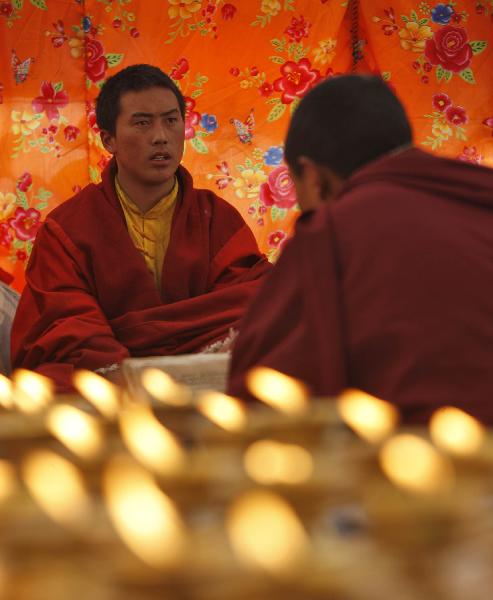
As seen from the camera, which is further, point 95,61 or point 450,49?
point 450,49

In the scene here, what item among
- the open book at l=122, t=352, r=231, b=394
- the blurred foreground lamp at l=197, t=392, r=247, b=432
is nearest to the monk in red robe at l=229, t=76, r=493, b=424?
the open book at l=122, t=352, r=231, b=394

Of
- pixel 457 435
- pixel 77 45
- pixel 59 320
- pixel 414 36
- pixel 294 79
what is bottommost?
pixel 59 320

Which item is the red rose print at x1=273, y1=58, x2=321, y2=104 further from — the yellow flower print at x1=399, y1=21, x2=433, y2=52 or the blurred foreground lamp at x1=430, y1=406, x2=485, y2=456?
the blurred foreground lamp at x1=430, y1=406, x2=485, y2=456

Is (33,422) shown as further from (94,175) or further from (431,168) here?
(94,175)

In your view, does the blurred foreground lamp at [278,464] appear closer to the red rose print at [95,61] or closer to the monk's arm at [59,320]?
the monk's arm at [59,320]

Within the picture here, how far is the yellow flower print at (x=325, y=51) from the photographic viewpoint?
377 cm

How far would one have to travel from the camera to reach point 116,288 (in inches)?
107

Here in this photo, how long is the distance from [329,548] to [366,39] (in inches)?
141

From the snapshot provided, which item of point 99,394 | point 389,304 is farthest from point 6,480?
point 389,304

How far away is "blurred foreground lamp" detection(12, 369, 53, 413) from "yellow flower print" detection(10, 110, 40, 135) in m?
2.77

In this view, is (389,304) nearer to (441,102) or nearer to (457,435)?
(457,435)

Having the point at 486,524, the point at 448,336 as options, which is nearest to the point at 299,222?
the point at 448,336

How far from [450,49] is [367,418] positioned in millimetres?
3383

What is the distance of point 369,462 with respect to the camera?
616 mm
